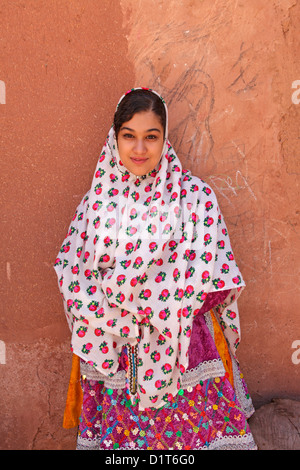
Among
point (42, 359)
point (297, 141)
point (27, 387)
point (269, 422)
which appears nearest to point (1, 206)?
point (42, 359)

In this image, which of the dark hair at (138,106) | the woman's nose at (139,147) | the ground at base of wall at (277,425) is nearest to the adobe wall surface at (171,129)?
the ground at base of wall at (277,425)

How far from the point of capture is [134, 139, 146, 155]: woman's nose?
1.76 meters

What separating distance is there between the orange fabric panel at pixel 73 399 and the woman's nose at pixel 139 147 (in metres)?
0.99

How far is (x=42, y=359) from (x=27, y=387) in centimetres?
19

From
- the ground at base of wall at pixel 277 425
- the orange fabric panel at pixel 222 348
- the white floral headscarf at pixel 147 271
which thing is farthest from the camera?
the ground at base of wall at pixel 277 425

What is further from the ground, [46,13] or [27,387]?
[46,13]

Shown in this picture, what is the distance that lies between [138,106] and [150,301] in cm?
80

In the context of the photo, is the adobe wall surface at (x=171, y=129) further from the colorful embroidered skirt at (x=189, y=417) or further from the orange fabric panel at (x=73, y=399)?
the colorful embroidered skirt at (x=189, y=417)

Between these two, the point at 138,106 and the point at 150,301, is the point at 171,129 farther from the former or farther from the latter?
the point at 150,301

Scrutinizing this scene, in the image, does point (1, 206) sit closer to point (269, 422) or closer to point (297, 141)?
point (297, 141)

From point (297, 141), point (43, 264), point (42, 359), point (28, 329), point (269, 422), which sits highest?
point (297, 141)

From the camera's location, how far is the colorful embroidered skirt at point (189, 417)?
1797 millimetres

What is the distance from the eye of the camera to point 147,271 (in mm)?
1771

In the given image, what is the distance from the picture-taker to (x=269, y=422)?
216 cm
